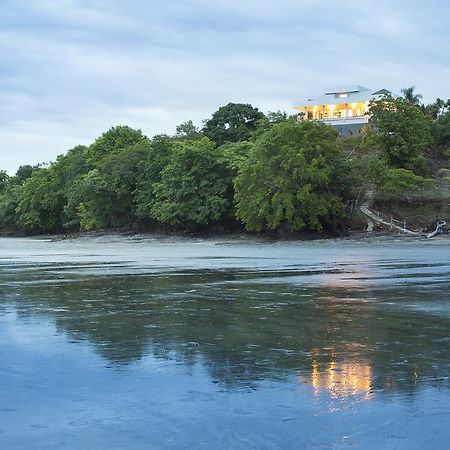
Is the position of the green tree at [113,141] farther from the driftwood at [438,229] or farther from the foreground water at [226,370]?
the foreground water at [226,370]

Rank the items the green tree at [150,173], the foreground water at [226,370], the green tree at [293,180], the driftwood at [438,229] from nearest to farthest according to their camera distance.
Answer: the foreground water at [226,370] → the driftwood at [438,229] → the green tree at [293,180] → the green tree at [150,173]

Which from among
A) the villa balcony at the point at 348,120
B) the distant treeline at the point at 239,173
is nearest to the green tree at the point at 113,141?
the distant treeline at the point at 239,173

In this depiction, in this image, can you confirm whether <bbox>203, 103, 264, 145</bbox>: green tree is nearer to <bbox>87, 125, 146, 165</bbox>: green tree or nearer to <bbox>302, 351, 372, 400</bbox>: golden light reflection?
<bbox>87, 125, 146, 165</bbox>: green tree

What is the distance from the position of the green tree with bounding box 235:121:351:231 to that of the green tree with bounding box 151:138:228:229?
21.3ft

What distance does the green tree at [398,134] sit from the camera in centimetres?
6612

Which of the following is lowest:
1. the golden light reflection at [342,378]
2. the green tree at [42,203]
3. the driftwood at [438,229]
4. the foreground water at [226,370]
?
the foreground water at [226,370]

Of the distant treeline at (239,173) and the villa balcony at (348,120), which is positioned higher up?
the villa balcony at (348,120)

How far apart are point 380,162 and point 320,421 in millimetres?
56200

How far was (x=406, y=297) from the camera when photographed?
1444cm

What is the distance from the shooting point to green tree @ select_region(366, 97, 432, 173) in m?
66.1

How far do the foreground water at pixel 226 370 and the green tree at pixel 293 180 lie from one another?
39.8 metres

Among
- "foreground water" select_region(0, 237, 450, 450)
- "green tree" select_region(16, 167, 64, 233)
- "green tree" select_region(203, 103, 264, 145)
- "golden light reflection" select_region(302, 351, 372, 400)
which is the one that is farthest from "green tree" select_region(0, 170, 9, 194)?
"golden light reflection" select_region(302, 351, 372, 400)

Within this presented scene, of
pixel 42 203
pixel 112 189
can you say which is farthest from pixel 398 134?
pixel 42 203

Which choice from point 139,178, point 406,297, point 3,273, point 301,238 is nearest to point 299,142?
point 301,238
